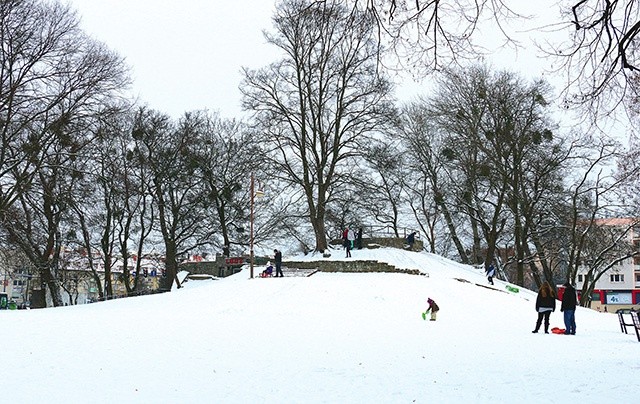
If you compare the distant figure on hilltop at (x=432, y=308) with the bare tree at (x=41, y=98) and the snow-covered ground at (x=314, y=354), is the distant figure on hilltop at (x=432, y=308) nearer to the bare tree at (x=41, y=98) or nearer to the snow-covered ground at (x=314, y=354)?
the snow-covered ground at (x=314, y=354)

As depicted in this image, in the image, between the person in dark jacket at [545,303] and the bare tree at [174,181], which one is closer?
the person in dark jacket at [545,303]

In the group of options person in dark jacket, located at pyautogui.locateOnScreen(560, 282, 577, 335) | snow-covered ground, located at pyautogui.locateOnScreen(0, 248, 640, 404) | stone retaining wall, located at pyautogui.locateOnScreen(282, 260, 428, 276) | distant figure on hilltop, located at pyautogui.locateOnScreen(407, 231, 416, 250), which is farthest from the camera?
distant figure on hilltop, located at pyautogui.locateOnScreen(407, 231, 416, 250)

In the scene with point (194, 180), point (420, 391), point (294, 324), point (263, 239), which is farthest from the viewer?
point (263, 239)

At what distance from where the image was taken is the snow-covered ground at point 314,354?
785cm

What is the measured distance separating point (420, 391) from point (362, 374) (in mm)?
1420

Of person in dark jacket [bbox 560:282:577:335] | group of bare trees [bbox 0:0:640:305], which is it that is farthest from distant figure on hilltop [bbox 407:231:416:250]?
person in dark jacket [bbox 560:282:577:335]

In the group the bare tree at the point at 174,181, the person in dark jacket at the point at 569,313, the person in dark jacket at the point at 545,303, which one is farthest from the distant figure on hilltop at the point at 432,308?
the bare tree at the point at 174,181

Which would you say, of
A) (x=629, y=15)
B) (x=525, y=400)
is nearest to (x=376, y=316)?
(x=525, y=400)

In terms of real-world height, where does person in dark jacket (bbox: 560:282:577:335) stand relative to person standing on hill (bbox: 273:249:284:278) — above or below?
below

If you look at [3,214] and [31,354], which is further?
[3,214]

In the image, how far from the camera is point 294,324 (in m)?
16.6

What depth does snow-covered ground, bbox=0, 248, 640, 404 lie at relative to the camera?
785 cm

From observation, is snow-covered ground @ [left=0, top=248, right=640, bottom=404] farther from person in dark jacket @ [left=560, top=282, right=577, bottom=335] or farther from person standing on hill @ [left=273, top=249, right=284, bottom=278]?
person standing on hill @ [left=273, top=249, right=284, bottom=278]

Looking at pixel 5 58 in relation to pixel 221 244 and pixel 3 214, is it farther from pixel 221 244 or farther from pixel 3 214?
pixel 221 244
